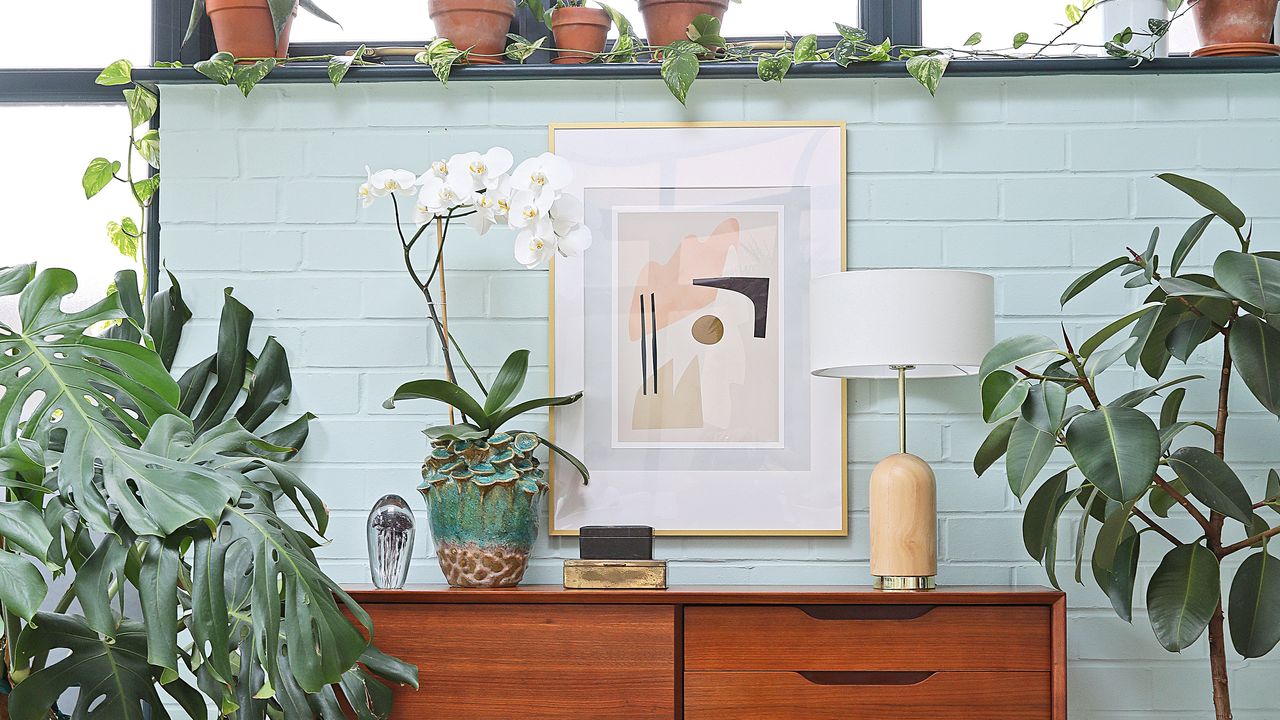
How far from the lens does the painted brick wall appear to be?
7.24ft

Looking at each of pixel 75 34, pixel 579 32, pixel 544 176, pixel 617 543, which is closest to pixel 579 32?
pixel 579 32

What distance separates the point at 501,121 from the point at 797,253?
70cm

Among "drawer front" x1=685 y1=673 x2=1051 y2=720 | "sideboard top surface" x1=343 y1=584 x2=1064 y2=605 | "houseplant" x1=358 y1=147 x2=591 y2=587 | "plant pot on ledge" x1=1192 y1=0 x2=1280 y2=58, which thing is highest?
"plant pot on ledge" x1=1192 y1=0 x2=1280 y2=58

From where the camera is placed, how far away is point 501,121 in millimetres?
2307

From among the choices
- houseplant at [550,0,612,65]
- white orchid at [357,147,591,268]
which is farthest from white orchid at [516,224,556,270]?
houseplant at [550,0,612,65]

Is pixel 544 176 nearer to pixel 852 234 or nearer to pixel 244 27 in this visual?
pixel 852 234

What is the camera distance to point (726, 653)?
1846 millimetres

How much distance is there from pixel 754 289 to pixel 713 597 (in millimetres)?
704

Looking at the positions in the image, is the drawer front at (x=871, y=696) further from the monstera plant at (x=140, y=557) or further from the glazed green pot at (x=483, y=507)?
the monstera plant at (x=140, y=557)

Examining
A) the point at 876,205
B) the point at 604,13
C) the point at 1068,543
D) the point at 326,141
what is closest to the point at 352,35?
the point at 326,141

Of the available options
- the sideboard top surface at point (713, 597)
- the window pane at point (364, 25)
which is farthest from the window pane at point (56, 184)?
the sideboard top surface at point (713, 597)

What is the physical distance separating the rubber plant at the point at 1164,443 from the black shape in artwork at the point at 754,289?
542 mm

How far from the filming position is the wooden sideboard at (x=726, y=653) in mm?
1817

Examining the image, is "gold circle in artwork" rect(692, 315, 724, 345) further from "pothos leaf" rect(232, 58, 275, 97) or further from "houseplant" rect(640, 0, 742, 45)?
"pothos leaf" rect(232, 58, 275, 97)
